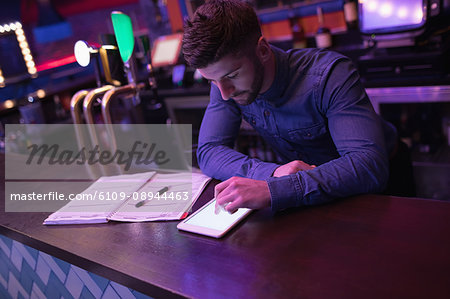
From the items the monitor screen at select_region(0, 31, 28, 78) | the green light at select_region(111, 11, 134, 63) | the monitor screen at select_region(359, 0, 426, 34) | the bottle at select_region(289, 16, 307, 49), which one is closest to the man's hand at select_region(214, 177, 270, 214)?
the green light at select_region(111, 11, 134, 63)

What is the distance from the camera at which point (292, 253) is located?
2.86ft

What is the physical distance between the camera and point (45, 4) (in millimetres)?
7012

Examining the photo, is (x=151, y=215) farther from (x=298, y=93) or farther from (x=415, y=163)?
(x=415, y=163)

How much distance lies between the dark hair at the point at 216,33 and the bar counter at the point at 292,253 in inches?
20.3

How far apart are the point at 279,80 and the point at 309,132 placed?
23 cm

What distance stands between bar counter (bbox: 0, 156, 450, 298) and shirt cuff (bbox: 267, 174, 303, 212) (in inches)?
0.9

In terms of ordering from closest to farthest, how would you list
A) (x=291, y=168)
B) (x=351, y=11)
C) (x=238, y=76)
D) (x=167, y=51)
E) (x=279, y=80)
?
(x=291, y=168), (x=238, y=76), (x=279, y=80), (x=351, y=11), (x=167, y=51)

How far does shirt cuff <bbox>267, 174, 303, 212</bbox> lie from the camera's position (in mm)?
1058

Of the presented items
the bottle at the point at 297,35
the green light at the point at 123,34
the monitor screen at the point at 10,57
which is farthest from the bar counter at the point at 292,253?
the monitor screen at the point at 10,57

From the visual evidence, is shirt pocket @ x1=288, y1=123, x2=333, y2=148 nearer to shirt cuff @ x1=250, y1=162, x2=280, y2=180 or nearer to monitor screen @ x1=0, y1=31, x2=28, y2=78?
shirt cuff @ x1=250, y1=162, x2=280, y2=180

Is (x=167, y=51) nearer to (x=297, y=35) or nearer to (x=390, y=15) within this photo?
(x=297, y=35)

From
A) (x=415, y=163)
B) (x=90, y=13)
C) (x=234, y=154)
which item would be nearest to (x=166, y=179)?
(x=234, y=154)

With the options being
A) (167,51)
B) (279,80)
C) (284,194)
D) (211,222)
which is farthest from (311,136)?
(167,51)

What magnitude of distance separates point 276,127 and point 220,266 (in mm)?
818
